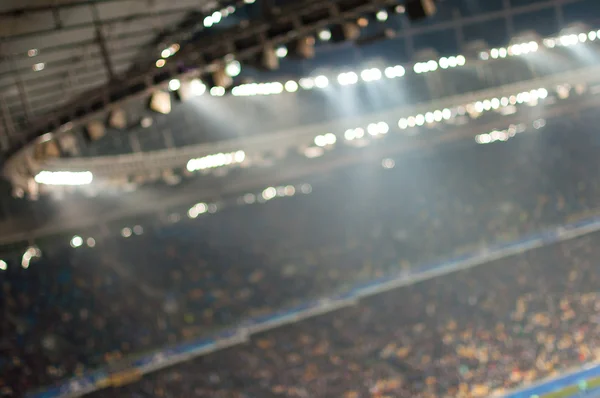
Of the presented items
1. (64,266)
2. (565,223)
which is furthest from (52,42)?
(565,223)

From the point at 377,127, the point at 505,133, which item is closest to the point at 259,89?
the point at 377,127

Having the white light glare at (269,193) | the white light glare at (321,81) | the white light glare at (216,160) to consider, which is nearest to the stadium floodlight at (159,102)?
the white light glare at (216,160)

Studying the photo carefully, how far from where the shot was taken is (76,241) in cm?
869

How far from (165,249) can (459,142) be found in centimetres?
450

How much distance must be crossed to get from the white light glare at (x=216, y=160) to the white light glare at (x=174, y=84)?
386 cm

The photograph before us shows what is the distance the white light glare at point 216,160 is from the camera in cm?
771

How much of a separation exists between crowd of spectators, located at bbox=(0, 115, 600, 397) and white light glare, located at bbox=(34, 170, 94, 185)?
2.33 metres

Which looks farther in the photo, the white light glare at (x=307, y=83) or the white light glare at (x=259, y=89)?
the white light glare at (x=307, y=83)

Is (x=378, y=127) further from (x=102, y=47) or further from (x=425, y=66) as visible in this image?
(x=102, y=47)

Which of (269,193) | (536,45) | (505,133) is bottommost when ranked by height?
(269,193)

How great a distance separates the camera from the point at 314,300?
1077cm

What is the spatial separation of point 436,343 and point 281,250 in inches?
94.4

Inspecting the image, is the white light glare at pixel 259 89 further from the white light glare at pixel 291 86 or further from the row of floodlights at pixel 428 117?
the row of floodlights at pixel 428 117

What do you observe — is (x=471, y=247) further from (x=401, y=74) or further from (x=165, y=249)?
(x=165, y=249)
